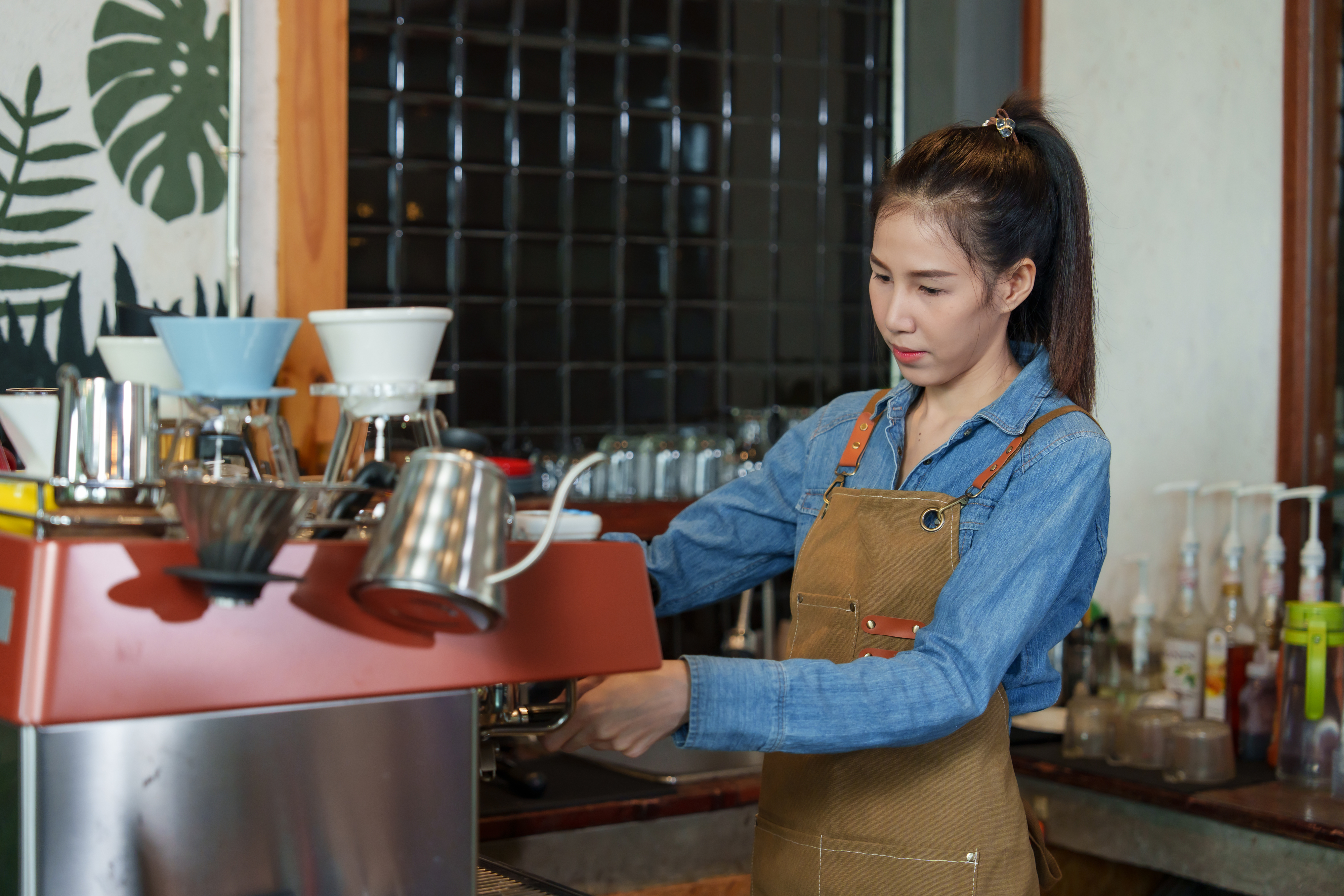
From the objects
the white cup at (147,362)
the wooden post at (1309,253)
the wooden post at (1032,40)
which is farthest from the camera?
the wooden post at (1032,40)

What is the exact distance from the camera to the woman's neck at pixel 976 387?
1357 mm

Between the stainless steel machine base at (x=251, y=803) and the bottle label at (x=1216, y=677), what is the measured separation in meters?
1.71

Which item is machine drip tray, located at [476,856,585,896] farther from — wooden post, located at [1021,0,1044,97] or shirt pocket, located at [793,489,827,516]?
wooden post, located at [1021,0,1044,97]

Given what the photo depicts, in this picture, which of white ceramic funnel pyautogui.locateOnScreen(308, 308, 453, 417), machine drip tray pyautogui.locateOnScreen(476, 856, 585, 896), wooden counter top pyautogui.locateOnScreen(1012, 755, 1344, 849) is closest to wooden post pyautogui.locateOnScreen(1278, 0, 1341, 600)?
wooden counter top pyautogui.locateOnScreen(1012, 755, 1344, 849)

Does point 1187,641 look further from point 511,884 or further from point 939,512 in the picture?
point 511,884

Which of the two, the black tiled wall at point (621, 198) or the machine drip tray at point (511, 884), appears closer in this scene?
the machine drip tray at point (511, 884)

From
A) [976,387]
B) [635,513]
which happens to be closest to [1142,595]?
[635,513]

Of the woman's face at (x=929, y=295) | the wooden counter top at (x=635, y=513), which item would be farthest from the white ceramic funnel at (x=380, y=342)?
the wooden counter top at (x=635, y=513)

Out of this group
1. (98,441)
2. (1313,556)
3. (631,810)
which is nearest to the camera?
(98,441)

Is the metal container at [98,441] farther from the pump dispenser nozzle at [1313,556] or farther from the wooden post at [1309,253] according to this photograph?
the wooden post at [1309,253]

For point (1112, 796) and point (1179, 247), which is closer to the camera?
point (1112, 796)

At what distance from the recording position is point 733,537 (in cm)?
146

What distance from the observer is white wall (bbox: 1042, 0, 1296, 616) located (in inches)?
101

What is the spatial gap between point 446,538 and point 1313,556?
6.26 feet
